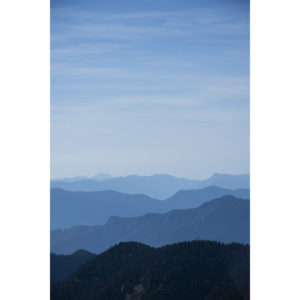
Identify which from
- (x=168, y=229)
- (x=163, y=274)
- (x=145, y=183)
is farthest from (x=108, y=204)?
(x=163, y=274)

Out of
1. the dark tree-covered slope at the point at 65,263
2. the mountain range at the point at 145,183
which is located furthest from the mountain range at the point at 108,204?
the dark tree-covered slope at the point at 65,263

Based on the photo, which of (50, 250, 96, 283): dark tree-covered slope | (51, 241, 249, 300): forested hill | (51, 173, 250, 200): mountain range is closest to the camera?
(51, 241, 249, 300): forested hill

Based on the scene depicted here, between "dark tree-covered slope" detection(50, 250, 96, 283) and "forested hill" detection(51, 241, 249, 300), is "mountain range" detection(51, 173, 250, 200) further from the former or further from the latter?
"dark tree-covered slope" detection(50, 250, 96, 283)

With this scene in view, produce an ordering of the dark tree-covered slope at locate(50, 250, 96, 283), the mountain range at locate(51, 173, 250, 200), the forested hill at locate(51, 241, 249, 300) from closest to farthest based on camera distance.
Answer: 1. the forested hill at locate(51, 241, 249, 300)
2. the mountain range at locate(51, 173, 250, 200)
3. the dark tree-covered slope at locate(50, 250, 96, 283)

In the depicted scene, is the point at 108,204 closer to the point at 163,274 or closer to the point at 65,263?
the point at 65,263

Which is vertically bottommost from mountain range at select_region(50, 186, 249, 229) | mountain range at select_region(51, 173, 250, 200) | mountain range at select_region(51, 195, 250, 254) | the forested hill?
the forested hill

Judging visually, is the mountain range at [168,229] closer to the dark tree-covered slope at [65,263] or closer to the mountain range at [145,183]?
the dark tree-covered slope at [65,263]

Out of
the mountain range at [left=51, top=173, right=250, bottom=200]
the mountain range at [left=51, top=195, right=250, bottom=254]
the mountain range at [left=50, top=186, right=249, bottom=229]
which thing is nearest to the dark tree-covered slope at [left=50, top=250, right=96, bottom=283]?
the mountain range at [left=51, top=195, right=250, bottom=254]
